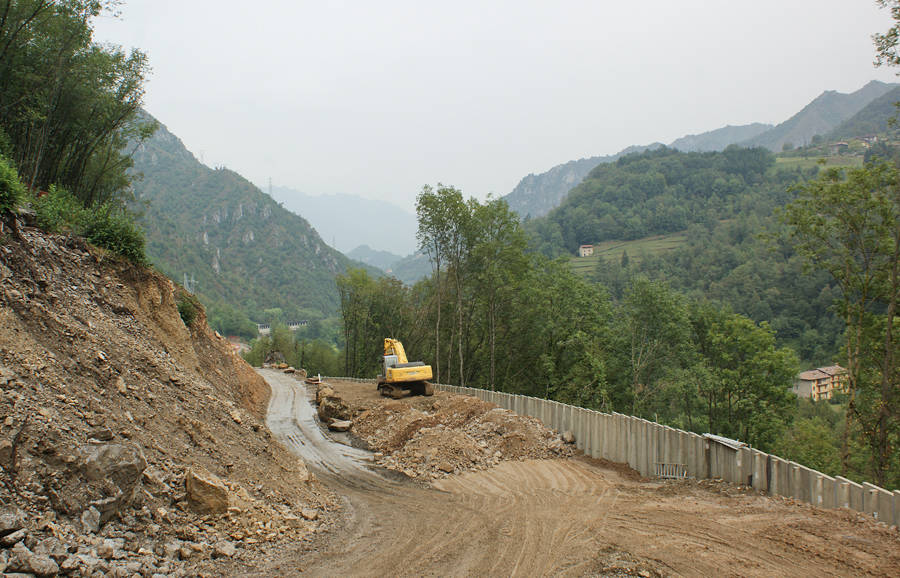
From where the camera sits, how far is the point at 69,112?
2064 cm

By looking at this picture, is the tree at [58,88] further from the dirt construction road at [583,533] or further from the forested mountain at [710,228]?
the forested mountain at [710,228]

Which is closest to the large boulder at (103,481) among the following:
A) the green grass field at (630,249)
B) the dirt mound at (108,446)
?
the dirt mound at (108,446)

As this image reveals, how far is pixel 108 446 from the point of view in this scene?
8078mm

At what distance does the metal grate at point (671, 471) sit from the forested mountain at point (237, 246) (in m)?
121

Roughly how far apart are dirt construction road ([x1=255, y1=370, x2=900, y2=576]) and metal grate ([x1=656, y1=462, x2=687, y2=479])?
559 millimetres

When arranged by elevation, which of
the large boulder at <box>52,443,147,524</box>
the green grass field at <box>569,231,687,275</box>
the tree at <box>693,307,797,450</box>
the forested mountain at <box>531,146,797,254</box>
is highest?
the forested mountain at <box>531,146,797,254</box>

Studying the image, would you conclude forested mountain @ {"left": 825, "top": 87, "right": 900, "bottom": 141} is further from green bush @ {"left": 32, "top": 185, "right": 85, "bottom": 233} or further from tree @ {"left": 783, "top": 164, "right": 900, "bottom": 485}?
green bush @ {"left": 32, "top": 185, "right": 85, "bottom": 233}

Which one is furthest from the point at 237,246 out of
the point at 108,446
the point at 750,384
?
the point at 108,446

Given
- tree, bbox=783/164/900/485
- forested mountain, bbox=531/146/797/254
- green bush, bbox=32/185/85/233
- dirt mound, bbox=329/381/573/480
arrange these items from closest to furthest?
green bush, bbox=32/185/85/233
dirt mound, bbox=329/381/573/480
tree, bbox=783/164/900/485
forested mountain, bbox=531/146/797/254

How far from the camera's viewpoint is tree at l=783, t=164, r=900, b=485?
20.0m

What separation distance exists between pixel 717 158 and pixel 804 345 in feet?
353

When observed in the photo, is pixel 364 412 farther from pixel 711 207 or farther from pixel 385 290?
pixel 711 207

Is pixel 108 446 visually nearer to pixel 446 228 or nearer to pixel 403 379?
pixel 403 379

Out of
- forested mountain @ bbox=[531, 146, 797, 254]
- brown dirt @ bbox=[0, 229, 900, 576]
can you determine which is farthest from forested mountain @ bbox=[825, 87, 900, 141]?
brown dirt @ bbox=[0, 229, 900, 576]
